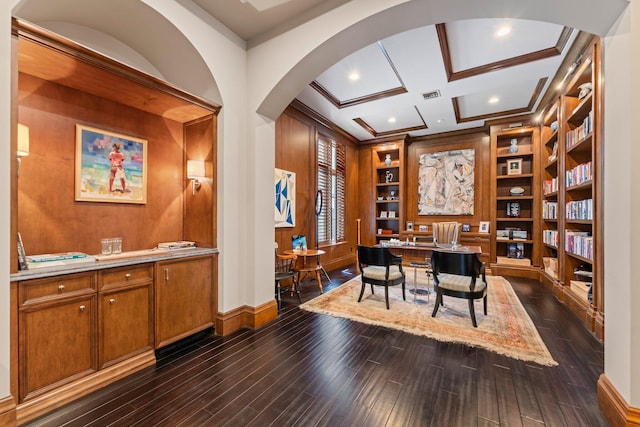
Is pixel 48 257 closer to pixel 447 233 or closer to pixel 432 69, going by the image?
pixel 432 69

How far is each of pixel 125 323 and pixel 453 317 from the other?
349 centimetres

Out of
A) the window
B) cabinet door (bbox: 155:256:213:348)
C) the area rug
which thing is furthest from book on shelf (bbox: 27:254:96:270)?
the window

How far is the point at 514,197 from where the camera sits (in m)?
5.55

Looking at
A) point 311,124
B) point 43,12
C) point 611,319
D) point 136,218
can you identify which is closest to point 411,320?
point 611,319

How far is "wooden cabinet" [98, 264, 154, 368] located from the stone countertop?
0.06 m

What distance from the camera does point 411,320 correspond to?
323 centimetres

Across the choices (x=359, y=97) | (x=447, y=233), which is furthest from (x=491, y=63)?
(x=447, y=233)

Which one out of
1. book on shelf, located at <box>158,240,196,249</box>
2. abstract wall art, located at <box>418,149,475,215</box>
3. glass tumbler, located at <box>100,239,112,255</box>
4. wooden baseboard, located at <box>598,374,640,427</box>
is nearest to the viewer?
wooden baseboard, located at <box>598,374,640,427</box>

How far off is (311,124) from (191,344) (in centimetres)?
428

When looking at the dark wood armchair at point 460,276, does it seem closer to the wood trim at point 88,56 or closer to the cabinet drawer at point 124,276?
the cabinet drawer at point 124,276

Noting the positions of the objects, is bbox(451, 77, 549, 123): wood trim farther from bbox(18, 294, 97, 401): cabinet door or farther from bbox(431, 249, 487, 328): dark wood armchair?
bbox(18, 294, 97, 401): cabinet door

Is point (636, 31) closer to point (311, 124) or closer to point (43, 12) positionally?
point (43, 12)

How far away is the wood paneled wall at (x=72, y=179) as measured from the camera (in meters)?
2.15

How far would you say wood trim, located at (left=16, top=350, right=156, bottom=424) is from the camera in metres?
1.67
